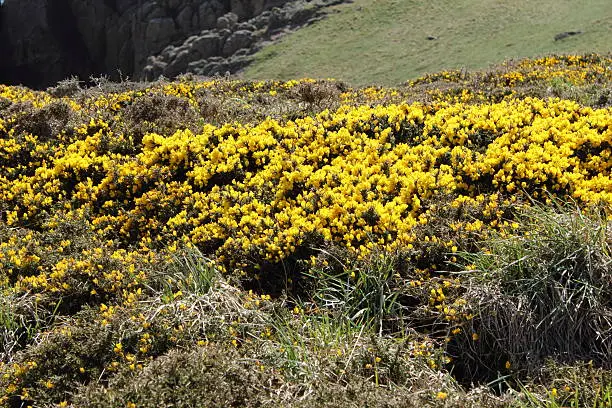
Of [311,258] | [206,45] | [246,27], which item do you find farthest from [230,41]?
[311,258]

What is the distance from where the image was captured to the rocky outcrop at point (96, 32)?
230 ft

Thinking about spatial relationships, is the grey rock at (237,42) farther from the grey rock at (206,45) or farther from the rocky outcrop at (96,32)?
the grey rock at (206,45)

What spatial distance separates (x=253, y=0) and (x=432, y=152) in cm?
7162

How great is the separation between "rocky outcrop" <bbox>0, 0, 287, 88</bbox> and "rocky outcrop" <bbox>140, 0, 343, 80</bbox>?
43cm

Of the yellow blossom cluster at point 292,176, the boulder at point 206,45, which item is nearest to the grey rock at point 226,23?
the boulder at point 206,45

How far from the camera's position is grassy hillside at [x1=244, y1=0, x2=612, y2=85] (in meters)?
42.6

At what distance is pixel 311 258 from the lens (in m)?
4.83

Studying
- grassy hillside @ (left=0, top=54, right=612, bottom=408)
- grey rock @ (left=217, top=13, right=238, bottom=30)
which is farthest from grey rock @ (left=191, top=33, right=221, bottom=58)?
grassy hillside @ (left=0, top=54, right=612, bottom=408)

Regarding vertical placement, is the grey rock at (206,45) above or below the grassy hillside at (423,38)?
above

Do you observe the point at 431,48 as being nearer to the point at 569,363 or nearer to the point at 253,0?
the point at 253,0

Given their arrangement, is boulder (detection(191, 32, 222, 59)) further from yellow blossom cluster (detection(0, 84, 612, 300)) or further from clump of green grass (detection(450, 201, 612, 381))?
clump of green grass (detection(450, 201, 612, 381))

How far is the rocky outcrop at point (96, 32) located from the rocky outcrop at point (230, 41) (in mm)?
428

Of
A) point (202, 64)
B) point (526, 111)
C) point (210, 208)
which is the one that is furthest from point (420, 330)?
point (202, 64)

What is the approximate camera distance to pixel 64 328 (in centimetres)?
433
